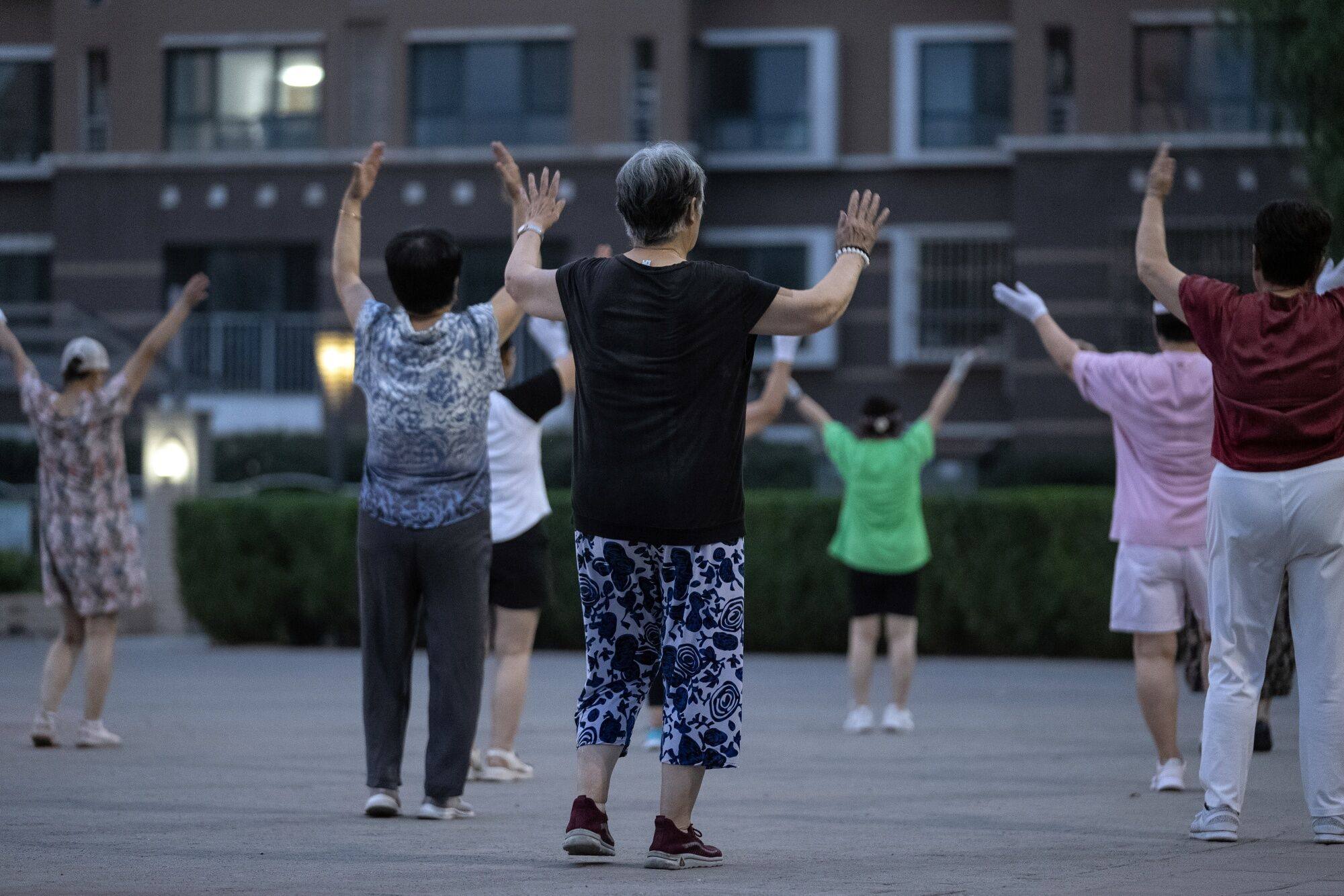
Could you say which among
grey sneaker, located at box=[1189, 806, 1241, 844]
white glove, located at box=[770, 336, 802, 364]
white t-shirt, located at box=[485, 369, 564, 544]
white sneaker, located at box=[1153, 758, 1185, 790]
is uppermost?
white glove, located at box=[770, 336, 802, 364]

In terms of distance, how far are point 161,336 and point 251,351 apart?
22.5 meters

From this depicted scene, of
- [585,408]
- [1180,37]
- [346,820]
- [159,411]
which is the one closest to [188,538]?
[159,411]

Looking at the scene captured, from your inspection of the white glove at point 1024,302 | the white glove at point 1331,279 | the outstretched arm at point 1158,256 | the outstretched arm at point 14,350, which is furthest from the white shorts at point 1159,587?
the outstretched arm at point 14,350

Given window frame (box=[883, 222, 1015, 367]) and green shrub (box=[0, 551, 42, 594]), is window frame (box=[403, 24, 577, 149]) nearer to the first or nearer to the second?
window frame (box=[883, 222, 1015, 367])

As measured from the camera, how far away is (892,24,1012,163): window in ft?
99.6

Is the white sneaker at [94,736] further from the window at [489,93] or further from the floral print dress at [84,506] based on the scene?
the window at [489,93]

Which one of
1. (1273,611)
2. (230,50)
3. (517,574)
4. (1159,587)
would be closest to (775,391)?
(517,574)

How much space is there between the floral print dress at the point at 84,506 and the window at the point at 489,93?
21.1m

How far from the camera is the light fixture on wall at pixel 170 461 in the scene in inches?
792

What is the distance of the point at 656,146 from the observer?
564 cm

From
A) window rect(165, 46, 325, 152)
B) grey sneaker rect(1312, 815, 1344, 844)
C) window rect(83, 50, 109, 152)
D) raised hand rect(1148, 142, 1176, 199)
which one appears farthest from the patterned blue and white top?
window rect(83, 50, 109, 152)

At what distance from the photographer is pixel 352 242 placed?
23.5 feet

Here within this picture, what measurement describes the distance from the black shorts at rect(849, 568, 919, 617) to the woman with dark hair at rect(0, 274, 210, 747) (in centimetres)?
419

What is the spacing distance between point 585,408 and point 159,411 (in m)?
15.7
